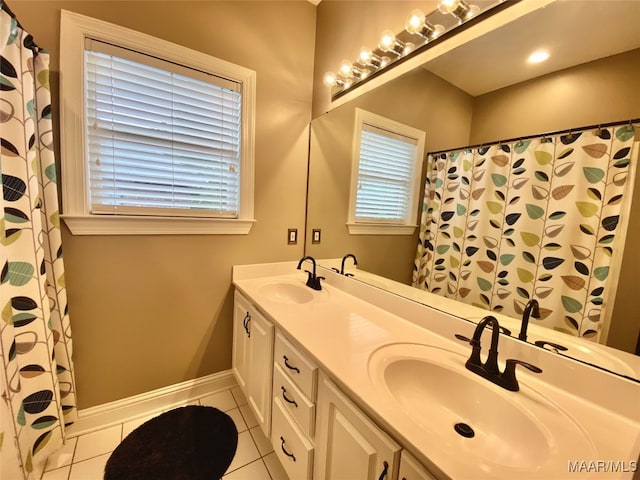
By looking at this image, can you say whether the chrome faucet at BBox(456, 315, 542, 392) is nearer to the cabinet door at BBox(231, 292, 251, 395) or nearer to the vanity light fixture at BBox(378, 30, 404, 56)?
the cabinet door at BBox(231, 292, 251, 395)

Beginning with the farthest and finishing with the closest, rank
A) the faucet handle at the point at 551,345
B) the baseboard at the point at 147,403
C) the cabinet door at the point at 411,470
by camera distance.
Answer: the baseboard at the point at 147,403, the faucet handle at the point at 551,345, the cabinet door at the point at 411,470

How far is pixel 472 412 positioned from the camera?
0.80 m

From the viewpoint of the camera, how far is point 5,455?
968 millimetres

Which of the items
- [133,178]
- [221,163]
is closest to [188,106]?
[221,163]

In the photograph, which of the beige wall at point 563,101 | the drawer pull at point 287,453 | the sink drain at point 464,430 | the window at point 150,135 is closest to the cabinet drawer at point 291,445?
the drawer pull at point 287,453

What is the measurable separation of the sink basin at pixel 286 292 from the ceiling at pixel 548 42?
4.25 ft

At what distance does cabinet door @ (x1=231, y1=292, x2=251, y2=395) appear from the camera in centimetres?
158

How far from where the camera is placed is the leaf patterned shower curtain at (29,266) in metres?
0.99

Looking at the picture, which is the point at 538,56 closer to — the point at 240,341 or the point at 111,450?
the point at 240,341

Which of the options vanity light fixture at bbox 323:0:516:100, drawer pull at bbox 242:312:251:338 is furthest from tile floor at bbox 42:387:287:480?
vanity light fixture at bbox 323:0:516:100

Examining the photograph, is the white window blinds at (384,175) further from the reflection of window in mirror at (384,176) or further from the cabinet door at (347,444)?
the cabinet door at (347,444)

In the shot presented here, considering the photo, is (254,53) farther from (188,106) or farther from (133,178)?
(133,178)

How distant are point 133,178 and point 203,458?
4.97 feet

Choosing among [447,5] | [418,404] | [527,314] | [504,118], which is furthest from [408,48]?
[418,404]
